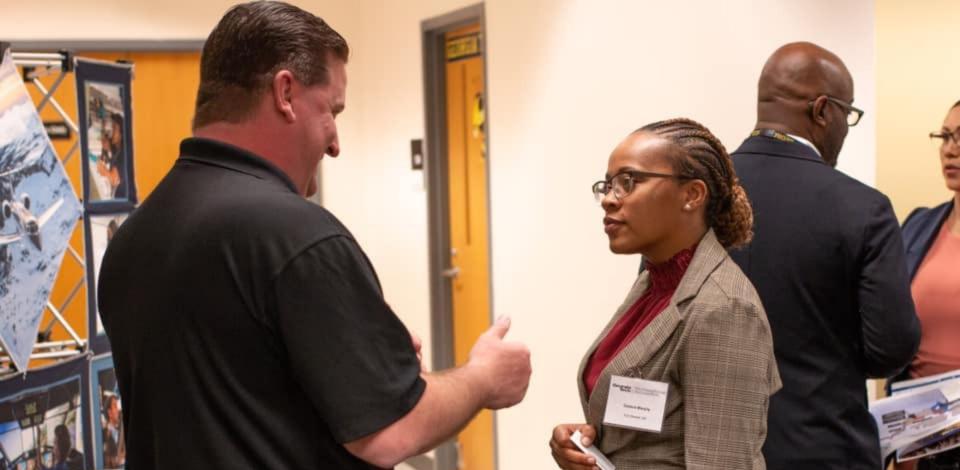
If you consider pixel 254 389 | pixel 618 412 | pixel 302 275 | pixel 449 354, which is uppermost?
pixel 302 275

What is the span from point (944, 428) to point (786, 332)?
0.59 meters

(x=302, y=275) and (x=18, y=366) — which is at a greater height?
(x=302, y=275)

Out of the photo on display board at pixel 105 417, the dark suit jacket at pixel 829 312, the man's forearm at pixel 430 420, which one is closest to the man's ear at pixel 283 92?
the man's forearm at pixel 430 420

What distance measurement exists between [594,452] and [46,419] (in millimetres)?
2081

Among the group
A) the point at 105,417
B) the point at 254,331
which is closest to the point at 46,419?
the point at 105,417

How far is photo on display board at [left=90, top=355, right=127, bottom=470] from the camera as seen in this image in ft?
12.0

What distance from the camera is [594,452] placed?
6.17 feet

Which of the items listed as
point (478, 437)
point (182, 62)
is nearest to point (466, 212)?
point (478, 437)

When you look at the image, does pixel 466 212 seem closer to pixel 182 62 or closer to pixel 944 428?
pixel 182 62

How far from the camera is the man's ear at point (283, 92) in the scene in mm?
1436

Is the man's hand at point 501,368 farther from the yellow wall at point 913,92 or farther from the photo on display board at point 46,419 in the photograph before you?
the yellow wall at point 913,92

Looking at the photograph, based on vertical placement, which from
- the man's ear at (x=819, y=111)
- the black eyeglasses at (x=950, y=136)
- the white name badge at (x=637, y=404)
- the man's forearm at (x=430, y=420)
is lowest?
the white name badge at (x=637, y=404)

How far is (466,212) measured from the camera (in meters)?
5.45

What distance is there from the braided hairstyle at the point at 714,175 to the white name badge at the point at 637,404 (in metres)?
0.34
